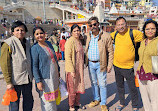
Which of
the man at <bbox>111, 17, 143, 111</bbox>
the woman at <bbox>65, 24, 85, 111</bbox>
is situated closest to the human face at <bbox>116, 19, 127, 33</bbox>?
the man at <bbox>111, 17, 143, 111</bbox>

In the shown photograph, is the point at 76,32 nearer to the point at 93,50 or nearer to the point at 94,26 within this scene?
the point at 94,26

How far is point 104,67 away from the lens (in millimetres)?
2600

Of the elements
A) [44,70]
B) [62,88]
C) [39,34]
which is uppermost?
[39,34]

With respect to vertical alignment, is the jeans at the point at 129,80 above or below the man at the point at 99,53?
below

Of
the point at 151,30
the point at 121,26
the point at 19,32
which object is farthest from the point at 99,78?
the point at 19,32

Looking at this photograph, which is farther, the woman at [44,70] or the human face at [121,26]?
the human face at [121,26]

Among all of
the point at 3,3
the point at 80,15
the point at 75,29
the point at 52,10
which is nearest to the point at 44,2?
the point at 52,10

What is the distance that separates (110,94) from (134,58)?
4.79ft

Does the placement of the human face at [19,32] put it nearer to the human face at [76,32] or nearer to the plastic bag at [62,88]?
the human face at [76,32]

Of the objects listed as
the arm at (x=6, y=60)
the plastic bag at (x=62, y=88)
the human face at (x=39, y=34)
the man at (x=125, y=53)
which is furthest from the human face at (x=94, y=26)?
the arm at (x=6, y=60)

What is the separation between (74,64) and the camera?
8.09 feet

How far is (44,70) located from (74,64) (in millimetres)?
611

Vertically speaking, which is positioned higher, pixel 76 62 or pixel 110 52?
pixel 110 52

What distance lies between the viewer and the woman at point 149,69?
73.5 inches
